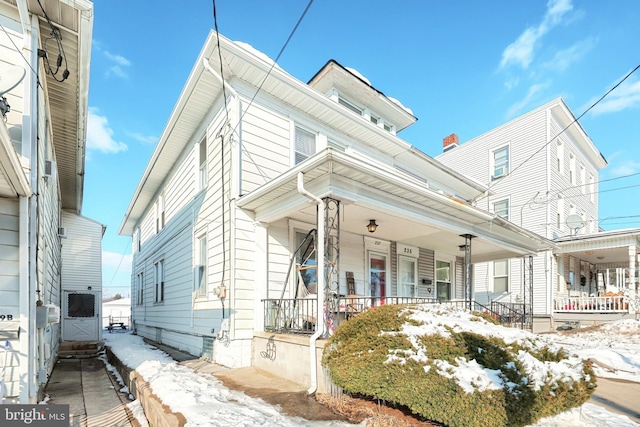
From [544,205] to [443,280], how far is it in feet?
24.1

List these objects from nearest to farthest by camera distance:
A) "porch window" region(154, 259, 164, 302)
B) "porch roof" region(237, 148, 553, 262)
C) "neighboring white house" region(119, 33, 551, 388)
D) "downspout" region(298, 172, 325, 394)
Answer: "downspout" region(298, 172, 325, 394)
"porch roof" region(237, 148, 553, 262)
"neighboring white house" region(119, 33, 551, 388)
"porch window" region(154, 259, 164, 302)

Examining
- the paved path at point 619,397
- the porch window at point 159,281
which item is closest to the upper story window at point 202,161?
the porch window at point 159,281

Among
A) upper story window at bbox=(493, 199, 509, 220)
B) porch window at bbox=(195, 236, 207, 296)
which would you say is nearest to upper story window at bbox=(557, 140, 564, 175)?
upper story window at bbox=(493, 199, 509, 220)

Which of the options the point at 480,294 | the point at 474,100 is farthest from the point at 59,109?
the point at 480,294

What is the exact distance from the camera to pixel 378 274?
962cm

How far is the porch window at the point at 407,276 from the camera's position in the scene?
33.3 feet

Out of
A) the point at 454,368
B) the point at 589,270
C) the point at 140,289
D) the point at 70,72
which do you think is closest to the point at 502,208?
the point at 589,270

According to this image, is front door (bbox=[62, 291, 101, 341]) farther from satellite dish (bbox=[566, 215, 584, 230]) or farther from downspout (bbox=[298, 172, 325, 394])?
satellite dish (bbox=[566, 215, 584, 230])

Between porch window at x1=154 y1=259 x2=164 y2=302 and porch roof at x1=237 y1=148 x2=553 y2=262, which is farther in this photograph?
porch window at x1=154 y1=259 x2=164 y2=302

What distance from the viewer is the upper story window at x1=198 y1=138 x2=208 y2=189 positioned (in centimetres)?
855

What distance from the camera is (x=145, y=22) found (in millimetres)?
7008

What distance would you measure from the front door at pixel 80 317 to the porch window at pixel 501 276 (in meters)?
16.9

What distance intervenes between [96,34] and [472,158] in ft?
58.6

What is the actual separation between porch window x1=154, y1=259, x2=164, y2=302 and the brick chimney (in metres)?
16.7
